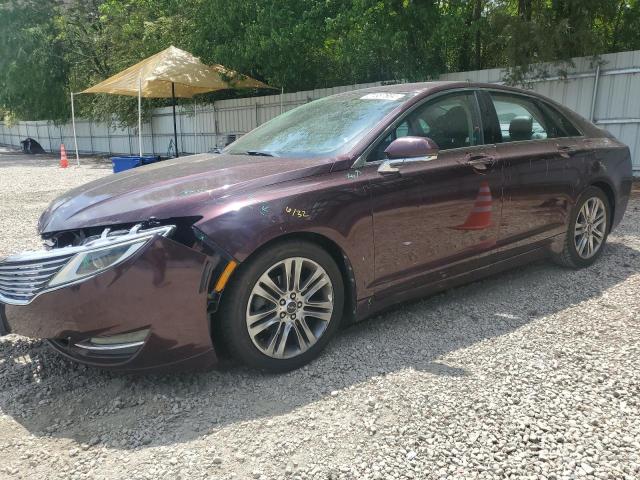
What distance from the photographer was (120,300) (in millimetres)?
2590

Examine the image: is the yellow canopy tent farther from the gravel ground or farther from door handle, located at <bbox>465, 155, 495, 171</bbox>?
the gravel ground

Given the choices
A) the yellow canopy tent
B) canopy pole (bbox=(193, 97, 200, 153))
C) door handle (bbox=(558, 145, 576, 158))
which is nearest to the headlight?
door handle (bbox=(558, 145, 576, 158))

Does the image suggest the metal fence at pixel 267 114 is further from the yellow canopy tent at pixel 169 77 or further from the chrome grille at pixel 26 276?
the chrome grille at pixel 26 276

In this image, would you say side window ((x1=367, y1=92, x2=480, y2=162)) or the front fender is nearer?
the front fender

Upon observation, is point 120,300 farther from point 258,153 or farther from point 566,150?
point 566,150

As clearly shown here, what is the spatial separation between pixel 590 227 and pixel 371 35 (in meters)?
8.38

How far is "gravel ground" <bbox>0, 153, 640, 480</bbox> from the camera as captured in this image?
7.66 ft

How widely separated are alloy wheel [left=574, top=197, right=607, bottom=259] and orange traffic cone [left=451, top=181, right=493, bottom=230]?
4.12 ft

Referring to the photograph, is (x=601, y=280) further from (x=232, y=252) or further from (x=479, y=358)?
(x=232, y=252)

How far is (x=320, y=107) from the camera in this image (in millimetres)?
4156

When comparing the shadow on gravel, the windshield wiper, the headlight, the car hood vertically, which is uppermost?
the windshield wiper

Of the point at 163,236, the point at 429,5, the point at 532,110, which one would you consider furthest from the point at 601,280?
the point at 429,5

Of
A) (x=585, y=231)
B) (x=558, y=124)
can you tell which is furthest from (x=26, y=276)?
(x=585, y=231)

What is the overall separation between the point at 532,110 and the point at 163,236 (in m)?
3.30
